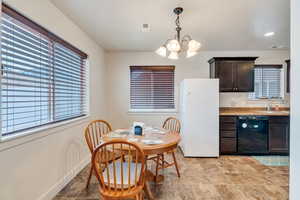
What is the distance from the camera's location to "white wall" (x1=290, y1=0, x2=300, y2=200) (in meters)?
0.74

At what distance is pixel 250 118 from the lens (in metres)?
3.72

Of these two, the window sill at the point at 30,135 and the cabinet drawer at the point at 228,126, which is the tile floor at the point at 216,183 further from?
the window sill at the point at 30,135

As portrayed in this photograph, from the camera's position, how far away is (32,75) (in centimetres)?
188

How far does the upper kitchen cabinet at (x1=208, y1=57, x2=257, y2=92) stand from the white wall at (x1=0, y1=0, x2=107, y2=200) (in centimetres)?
287

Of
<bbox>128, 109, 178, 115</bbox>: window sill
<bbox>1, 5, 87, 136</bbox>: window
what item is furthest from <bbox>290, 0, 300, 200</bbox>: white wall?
<bbox>128, 109, 178, 115</bbox>: window sill


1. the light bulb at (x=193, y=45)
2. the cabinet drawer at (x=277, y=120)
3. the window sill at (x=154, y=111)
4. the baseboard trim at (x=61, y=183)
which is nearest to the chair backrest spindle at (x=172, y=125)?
the window sill at (x=154, y=111)

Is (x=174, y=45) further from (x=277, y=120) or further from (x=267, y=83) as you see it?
(x=267, y=83)

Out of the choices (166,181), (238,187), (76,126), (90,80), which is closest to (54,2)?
(90,80)

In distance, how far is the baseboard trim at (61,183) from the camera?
6.69 feet

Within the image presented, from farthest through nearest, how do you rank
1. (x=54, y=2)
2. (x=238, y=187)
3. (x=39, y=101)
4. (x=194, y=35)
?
1. (x=194, y=35)
2. (x=238, y=187)
3. (x=54, y=2)
4. (x=39, y=101)

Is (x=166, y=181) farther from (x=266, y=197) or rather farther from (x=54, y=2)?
(x=54, y=2)

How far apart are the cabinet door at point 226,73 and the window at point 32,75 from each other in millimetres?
3053

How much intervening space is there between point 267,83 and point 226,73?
124cm

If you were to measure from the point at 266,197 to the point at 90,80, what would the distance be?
332 cm
